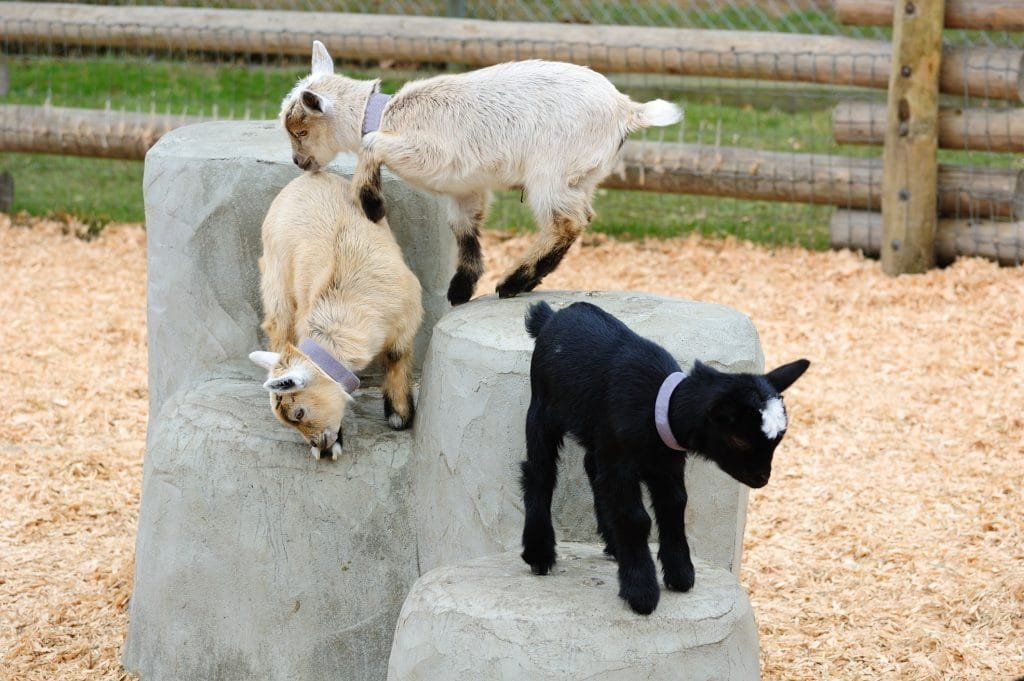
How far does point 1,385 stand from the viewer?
26.2 feet

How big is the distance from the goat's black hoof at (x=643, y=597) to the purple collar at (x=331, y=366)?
1.43 meters

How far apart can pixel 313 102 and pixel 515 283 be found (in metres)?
1.04

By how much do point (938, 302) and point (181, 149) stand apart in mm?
5162

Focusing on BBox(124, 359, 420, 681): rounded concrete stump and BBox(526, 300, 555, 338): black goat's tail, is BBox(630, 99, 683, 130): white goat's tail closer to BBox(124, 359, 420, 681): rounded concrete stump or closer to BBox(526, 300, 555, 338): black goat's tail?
BBox(526, 300, 555, 338): black goat's tail

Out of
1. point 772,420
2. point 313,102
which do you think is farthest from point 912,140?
point 772,420

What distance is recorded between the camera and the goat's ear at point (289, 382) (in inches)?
177

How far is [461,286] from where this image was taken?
5316 mm

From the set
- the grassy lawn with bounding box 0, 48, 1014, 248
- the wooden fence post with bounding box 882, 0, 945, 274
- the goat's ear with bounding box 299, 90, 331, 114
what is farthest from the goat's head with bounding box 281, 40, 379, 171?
the grassy lawn with bounding box 0, 48, 1014, 248

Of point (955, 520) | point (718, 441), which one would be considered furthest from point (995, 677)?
point (718, 441)

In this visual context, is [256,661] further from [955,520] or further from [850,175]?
[850,175]

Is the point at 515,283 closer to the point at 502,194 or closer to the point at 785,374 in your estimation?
the point at 785,374

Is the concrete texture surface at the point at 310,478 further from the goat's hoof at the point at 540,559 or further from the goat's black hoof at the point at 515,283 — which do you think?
the goat's hoof at the point at 540,559

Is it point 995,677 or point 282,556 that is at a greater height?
point 282,556

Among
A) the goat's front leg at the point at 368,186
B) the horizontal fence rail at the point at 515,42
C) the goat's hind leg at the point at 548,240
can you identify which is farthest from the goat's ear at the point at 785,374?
the horizontal fence rail at the point at 515,42
